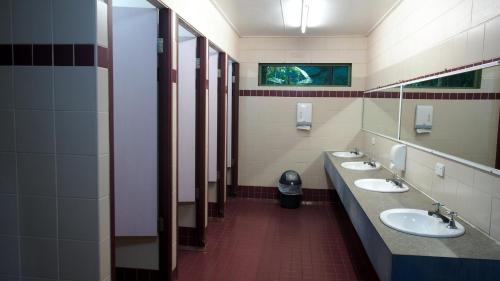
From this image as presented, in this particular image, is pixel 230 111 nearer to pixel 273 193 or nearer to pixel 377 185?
pixel 273 193

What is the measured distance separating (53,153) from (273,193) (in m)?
4.34

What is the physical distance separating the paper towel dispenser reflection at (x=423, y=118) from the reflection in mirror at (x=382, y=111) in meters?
0.59

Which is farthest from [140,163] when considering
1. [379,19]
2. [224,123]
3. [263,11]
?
[379,19]

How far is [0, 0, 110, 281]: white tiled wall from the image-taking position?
5.68 feet

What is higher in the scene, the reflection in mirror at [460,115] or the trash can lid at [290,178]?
the reflection in mirror at [460,115]

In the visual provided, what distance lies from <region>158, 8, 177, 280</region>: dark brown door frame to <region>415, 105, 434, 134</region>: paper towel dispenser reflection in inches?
79.5

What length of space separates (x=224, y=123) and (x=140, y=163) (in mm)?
2100

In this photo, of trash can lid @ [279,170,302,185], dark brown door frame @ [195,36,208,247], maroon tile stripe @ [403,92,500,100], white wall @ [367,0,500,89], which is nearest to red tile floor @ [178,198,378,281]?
dark brown door frame @ [195,36,208,247]

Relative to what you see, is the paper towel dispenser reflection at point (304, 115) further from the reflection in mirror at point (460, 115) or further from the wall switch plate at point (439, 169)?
the wall switch plate at point (439, 169)

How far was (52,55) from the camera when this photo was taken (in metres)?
1.75

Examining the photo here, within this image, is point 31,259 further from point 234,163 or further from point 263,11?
point 234,163

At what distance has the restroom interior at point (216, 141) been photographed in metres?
1.76

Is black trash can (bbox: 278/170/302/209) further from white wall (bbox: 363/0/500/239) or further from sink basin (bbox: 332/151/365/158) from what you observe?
white wall (bbox: 363/0/500/239)

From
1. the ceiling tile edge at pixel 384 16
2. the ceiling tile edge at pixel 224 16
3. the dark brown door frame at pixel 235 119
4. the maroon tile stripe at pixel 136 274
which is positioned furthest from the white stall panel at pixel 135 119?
the dark brown door frame at pixel 235 119
